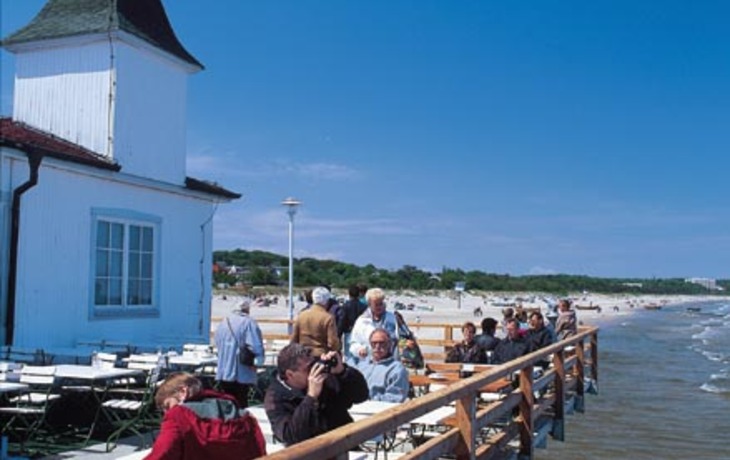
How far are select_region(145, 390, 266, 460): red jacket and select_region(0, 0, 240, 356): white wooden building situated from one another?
691 cm

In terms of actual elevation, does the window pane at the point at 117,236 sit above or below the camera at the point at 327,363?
above

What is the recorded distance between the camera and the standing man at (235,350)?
7715 millimetres

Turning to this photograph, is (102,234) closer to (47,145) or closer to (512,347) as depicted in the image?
(47,145)

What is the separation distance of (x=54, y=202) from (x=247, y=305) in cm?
330

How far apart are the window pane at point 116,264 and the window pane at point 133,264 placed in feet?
0.82

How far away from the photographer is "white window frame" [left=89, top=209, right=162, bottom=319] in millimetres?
10508

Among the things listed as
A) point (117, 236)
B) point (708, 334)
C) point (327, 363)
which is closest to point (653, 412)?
point (117, 236)

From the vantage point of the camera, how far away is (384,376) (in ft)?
21.0

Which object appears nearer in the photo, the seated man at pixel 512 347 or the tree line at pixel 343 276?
the seated man at pixel 512 347

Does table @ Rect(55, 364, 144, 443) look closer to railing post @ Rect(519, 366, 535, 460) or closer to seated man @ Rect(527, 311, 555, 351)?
railing post @ Rect(519, 366, 535, 460)

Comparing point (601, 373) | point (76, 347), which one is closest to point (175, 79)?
point (76, 347)

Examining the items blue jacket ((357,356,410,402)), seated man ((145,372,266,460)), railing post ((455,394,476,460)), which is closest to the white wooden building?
blue jacket ((357,356,410,402))

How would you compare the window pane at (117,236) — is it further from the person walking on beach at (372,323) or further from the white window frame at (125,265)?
the person walking on beach at (372,323)

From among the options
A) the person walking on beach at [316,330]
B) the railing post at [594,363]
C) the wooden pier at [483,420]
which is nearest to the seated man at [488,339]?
the wooden pier at [483,420]
